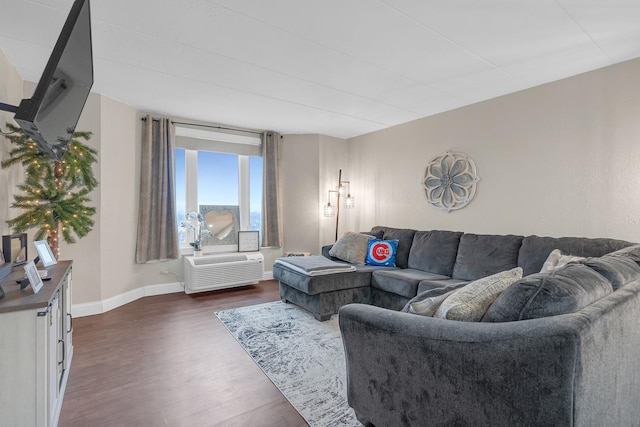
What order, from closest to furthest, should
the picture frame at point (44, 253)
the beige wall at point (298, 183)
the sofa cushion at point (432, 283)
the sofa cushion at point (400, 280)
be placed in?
1. the picture frame at point (44, 253)
2. the sofa cushion at point (432, 283)
3. the sofa cushion at point (400, 280)
4. the beige wall at point (298, 183)

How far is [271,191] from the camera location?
492 centimetres

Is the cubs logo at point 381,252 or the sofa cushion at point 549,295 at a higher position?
the sofa cushion at point 549,295

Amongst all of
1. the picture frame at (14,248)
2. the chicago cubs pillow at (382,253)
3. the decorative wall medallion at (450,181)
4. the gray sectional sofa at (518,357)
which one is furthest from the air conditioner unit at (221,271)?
the gray sectional sofa at (518,357)

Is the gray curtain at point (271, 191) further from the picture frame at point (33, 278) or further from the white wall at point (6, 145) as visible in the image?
the picture frame at point (33, 278)

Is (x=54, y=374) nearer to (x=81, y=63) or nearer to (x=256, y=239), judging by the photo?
(x=81, y=63)

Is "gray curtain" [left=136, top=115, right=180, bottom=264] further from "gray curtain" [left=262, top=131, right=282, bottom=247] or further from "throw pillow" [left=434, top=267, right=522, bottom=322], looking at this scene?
"throw pillow" [left=434, top=267, right=522, bottom=322]

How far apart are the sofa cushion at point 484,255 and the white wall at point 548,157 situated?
0.35 meters

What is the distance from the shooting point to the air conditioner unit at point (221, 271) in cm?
408

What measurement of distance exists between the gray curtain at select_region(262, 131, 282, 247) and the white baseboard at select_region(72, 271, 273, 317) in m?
1.46

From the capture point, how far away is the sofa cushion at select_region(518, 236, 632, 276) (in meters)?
2.44

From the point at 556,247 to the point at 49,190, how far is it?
168 inches

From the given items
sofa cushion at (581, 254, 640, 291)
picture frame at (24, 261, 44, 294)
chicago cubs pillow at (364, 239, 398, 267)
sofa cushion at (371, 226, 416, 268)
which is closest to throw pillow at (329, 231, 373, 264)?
chicago cubs pillow at (364, 239, 398, 267)

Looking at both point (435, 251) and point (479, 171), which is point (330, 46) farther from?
point (435, 251)

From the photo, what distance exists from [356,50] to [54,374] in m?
2.83
